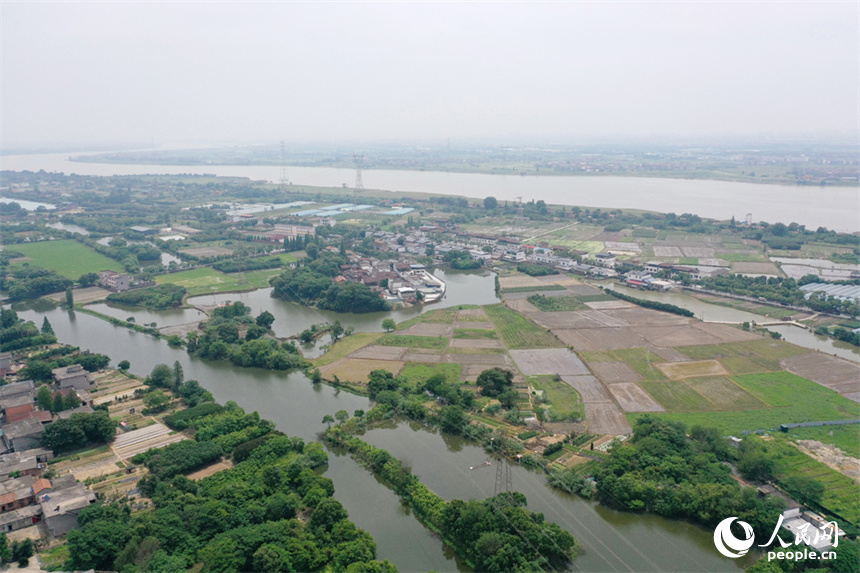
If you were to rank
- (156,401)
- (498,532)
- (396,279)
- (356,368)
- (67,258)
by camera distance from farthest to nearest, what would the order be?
(67,258) < (396,279) < (356,368) < (156,401) < (498,532)

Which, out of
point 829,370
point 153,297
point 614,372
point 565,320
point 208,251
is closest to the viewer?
point 829,370

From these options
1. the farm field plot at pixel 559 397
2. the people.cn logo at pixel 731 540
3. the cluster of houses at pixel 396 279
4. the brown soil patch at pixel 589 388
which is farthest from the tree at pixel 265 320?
the people.cn logo at pixel 731 540

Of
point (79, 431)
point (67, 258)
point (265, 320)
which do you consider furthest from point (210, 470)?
point (67, 258)

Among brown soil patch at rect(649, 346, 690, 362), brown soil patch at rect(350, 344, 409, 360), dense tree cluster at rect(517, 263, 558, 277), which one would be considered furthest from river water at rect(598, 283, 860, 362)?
brown soil patch at rect(350, 344, 409, 360)

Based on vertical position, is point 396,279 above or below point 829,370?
above

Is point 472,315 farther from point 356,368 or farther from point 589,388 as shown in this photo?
point 589,388

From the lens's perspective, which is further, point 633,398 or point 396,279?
point 396,279

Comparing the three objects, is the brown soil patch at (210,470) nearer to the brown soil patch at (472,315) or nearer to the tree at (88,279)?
the brown soil patch at (472,315)
